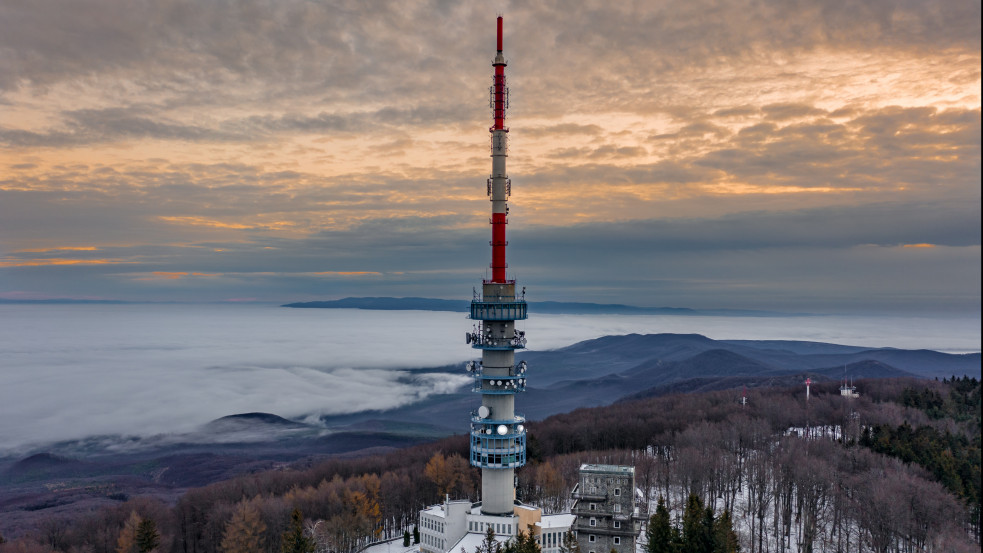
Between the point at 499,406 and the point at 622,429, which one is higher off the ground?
the point at 499,406

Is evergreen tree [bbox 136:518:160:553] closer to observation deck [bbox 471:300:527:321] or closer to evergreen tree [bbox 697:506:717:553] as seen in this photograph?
observation deck [bbox 471:300:527:321]

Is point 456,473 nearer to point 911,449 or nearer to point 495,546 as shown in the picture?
point 495,546

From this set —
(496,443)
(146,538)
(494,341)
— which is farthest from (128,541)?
(494,341)

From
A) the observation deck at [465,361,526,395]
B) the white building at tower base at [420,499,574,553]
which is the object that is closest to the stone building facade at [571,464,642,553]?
the white building at tower base at [420,499,574,553]

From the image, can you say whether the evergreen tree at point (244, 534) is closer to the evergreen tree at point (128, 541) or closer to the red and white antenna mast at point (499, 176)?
the evergreen tree at point (128, 541)

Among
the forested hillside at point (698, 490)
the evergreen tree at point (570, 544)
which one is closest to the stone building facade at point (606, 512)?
the evergreen tree at point (570, 544)

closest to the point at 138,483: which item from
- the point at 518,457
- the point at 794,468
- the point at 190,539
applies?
the point at 190,539
